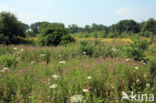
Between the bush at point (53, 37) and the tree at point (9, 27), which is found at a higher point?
the tree at point (9, 27)

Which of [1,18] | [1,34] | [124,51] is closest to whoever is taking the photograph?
[124,51]

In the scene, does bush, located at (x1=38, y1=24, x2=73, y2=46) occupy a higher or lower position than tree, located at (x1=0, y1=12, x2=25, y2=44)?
lower

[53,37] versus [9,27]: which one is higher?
[9,27]

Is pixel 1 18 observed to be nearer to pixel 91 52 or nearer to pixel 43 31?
pixel 43 31

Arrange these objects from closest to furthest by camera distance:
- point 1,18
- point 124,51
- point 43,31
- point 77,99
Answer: point 77,99 → point 124,51 → point 43,31 → point 1,18

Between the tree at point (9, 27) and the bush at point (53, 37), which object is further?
the tree at point (9, 27)

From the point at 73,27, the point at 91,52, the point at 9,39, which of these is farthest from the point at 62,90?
the point at 73,27

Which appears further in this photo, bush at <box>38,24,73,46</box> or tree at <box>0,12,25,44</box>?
tree at <box>0,12,25,44</box>

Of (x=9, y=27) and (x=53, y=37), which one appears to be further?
(x=9, y=27)

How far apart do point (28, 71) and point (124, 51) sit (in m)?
4.13

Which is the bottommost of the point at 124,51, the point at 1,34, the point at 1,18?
the point at 124,51

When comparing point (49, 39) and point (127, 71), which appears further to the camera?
point (49, 39)

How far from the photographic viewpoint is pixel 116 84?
2.96 m

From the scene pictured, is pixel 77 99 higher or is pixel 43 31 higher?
pixel 43 31
